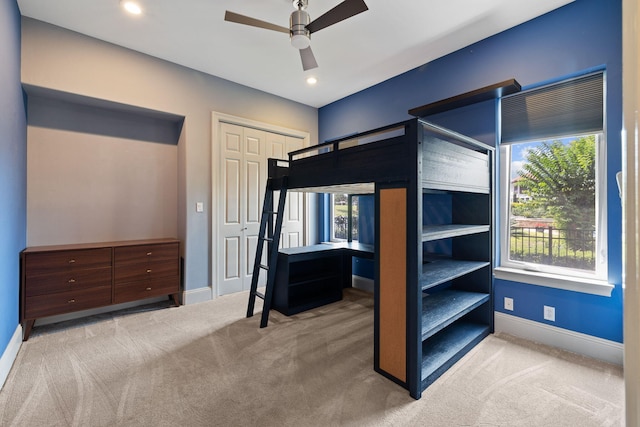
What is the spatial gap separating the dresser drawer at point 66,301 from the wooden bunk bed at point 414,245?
7.83 feet

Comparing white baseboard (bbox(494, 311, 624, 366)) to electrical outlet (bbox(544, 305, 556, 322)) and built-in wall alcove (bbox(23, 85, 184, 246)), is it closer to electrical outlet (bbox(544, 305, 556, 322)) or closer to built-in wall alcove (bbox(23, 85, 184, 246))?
electrical outlet (bbox(544, 305, 556, 322))

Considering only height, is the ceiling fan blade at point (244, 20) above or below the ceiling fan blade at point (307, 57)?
above

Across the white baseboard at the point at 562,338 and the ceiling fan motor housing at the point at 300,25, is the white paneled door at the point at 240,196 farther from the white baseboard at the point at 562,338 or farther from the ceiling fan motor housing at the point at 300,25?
the white baseboard at the point at 562,338

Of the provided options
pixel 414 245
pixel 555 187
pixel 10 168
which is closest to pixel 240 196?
pixel 10 168

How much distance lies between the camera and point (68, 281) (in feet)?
9.14

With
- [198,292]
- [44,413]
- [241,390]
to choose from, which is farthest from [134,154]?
[241,390]

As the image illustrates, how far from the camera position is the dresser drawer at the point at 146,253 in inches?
121

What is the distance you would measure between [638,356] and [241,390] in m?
2.09

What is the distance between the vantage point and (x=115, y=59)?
3068mm

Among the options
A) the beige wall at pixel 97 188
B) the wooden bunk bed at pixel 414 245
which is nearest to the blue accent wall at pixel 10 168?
the beige wall at pixel 97 188

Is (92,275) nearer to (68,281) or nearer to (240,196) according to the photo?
(68,281)

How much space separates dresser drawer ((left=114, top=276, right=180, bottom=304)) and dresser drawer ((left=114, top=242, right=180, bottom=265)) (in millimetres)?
246

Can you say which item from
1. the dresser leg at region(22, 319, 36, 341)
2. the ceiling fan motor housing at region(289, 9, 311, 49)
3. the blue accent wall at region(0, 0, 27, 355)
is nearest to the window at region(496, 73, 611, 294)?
the ceiling fan motor housing at region(289, 9, 311, 49)

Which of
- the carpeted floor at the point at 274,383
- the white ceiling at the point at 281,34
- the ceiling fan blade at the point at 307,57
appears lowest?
the carpeted floor at the point at 274,383
